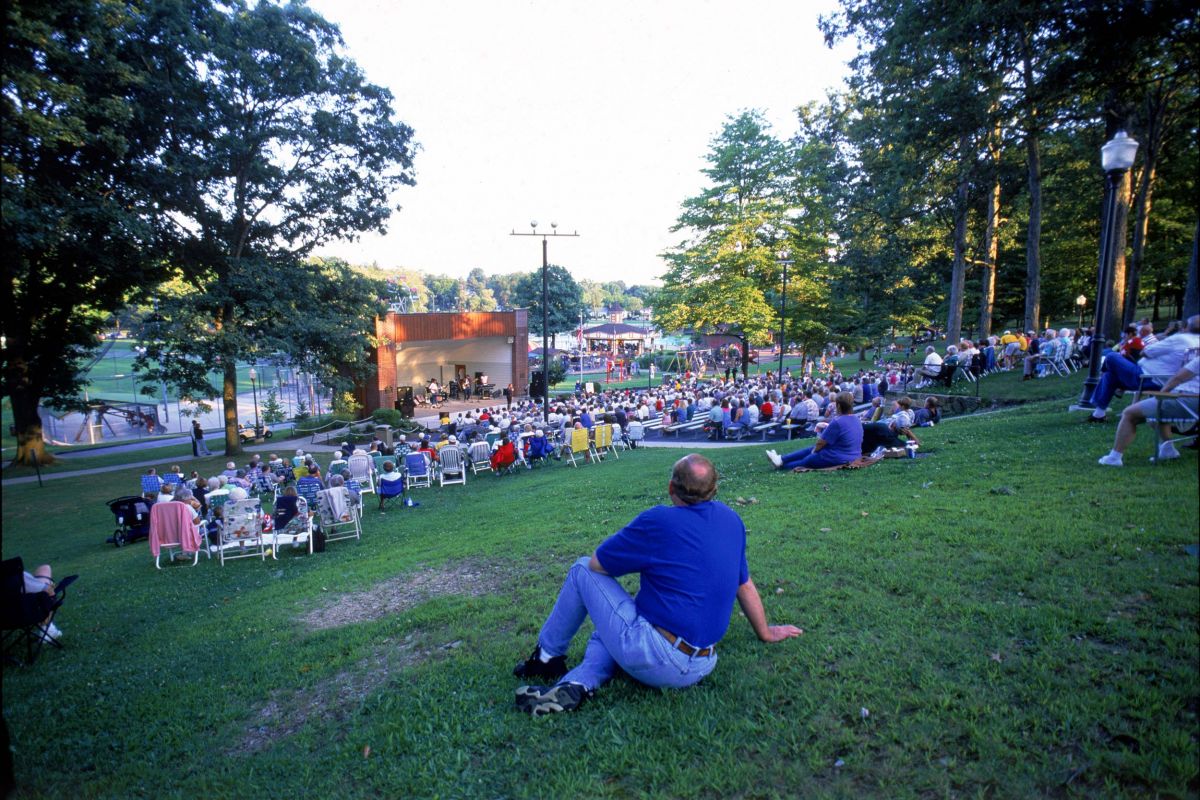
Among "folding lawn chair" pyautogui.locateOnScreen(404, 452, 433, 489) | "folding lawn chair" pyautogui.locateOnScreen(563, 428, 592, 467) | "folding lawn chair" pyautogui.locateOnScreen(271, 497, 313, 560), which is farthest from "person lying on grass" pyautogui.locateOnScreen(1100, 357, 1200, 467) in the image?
"folding lawn chair" pyautogui.locateOnScreen(404, 452, 433, 489)

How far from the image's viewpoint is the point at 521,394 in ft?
131

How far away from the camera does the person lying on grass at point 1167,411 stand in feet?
9.36

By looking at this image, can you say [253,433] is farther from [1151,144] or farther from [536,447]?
[1151,144]

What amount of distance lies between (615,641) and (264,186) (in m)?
23.8

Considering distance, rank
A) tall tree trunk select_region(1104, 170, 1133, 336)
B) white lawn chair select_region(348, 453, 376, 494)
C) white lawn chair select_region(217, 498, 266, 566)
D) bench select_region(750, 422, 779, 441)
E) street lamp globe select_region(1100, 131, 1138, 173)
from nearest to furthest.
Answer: street lamp globe select_region(1100, 131, 1138, 173)
tall tree trunk select_region(1104, 170, 1133, 336)
white lawn chair select_region(217, 498, 266, 566)
white lawn chair select_region(348, 453, 376, 494)
bench select_region(750, 422, 779, 441)

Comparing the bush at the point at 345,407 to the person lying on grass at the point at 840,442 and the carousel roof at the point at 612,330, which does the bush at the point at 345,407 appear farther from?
the carousel roof at the point at 612,330

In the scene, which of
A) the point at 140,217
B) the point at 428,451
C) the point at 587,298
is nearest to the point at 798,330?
the point at 428,451

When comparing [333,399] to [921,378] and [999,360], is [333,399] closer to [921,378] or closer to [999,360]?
[921,378]

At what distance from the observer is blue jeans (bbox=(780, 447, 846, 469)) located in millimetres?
8086

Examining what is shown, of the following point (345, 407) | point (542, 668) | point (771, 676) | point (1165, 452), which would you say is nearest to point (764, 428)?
point (1165, 452)

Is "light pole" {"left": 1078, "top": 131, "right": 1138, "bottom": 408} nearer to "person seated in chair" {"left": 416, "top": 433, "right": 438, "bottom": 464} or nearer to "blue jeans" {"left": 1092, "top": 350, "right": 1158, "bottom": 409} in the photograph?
"blue jeans" {"left": 1092, "top": 350, "right": 1158, "bottom": 409}

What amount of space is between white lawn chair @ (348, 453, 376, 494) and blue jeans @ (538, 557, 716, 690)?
13.1 meters

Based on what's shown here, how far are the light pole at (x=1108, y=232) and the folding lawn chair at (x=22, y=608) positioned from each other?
9359 mm

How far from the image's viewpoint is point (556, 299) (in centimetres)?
6875
